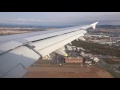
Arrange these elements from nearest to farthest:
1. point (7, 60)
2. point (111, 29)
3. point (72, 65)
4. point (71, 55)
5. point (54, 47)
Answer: point (7, 60) < point (54, 47) < point (72, 65) < point (71, 55) < point (111, 29)

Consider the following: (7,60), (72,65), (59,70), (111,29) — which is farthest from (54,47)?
(111,29)

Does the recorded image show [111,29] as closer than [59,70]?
No

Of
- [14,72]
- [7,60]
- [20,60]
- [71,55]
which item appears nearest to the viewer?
[14,72]

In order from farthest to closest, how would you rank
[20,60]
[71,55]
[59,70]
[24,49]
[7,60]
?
[71,55] → [59,70] → [24,49] → [20,60] → [7,60]

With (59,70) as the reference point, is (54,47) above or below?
above
